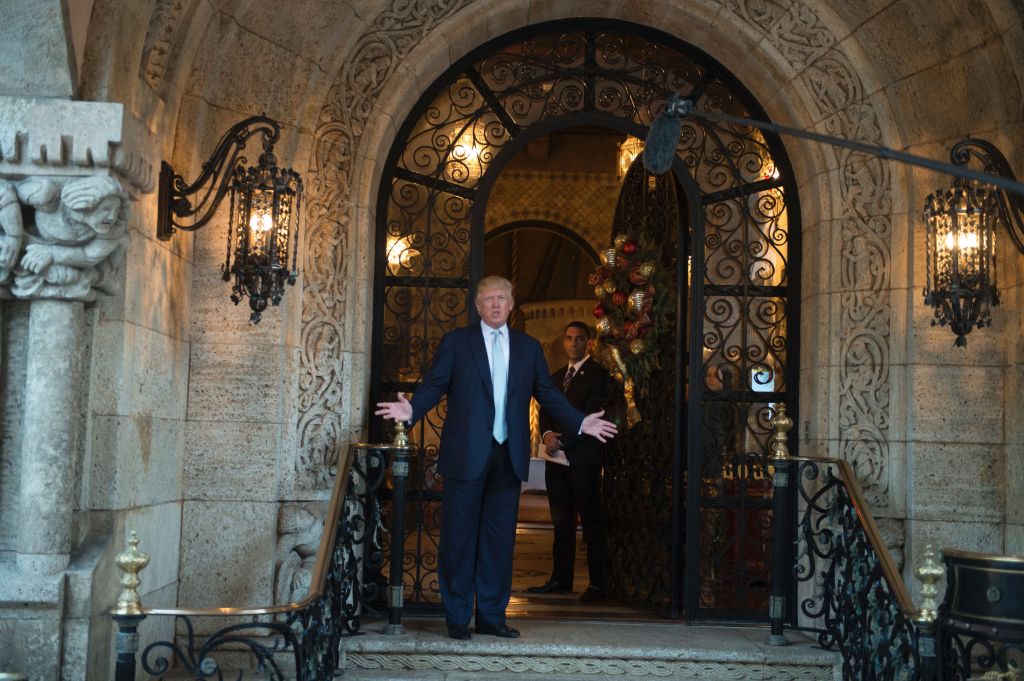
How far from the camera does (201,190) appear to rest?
6668 mm

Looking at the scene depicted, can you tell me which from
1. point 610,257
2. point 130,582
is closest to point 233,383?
point 130,582

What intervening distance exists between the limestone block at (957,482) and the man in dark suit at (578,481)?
7.77 feet

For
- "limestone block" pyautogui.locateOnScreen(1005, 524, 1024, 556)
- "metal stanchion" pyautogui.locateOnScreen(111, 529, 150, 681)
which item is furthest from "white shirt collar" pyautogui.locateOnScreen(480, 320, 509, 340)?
"limestone block" pyautogui.locateOnScreen(1005, 524, 1024, 556)

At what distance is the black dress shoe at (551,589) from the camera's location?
8.85 metres

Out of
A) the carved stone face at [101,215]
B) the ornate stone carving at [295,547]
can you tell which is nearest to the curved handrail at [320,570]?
the ornate stone carving at [295,547]

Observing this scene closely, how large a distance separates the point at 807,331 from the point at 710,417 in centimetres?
78

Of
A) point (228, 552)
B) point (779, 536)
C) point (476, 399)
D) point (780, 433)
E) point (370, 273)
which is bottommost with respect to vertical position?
point (228, 552)

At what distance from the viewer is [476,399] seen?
22.2 ft

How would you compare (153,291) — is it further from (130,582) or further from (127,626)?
(127,626)

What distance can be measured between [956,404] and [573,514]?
111 inches

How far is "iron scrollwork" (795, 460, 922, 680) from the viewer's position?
222 inches

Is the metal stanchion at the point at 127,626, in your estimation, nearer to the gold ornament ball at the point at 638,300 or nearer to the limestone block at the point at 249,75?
the limestone block at the point at 249,75

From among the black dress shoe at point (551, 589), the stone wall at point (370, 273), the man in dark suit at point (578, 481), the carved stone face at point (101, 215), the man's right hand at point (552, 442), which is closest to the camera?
the carved stone face at point (101, 215)

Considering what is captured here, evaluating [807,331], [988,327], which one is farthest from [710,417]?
[988,327]
